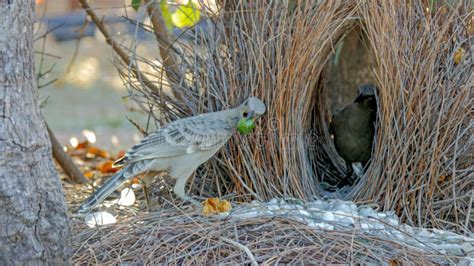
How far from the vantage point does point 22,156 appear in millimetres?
3678

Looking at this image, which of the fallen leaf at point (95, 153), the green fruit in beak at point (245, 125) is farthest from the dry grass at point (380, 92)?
the fallen leaf at point (95, 153)

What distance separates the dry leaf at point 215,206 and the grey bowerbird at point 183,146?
0.55 ft

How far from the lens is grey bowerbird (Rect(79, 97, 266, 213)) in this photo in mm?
4734

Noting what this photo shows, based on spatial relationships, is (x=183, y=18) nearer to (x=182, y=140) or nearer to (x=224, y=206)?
(x=182, y=140)

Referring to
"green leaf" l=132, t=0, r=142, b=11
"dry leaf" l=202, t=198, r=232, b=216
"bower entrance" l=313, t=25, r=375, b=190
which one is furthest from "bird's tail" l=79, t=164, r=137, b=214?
"bower entrance" l=313, t=25, r=375, b=190

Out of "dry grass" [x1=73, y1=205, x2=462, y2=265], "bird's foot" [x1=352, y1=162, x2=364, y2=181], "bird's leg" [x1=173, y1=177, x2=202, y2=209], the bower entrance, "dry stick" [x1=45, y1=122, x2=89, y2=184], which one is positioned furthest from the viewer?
the bower entrance

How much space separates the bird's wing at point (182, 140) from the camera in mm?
4730

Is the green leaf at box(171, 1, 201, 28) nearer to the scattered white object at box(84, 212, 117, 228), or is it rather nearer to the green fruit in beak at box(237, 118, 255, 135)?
the green fruit in beak at box(237, 118, 255, 135)

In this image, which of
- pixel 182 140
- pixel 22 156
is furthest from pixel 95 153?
pixel 22 156

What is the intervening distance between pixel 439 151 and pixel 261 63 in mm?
1030

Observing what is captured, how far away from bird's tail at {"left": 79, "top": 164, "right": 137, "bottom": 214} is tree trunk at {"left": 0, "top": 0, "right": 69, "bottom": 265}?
3.07 feet

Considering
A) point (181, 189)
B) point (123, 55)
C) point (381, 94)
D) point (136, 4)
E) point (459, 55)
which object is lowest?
point (181, 189)

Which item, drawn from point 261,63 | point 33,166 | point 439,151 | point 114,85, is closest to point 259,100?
point 261,63

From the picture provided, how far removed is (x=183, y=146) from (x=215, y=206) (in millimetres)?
365
